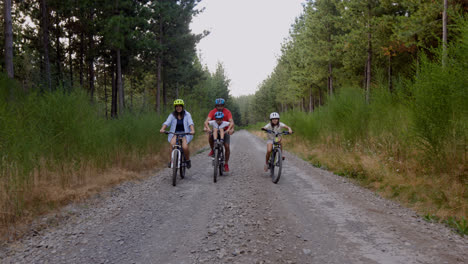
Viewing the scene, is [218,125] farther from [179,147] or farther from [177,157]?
[177,157]

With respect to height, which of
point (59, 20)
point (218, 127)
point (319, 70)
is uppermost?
point (59, 20)

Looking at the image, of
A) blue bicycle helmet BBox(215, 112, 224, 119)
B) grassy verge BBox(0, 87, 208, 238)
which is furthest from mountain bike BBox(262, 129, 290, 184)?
grassy verge BBox(0, 87, 208, 238)

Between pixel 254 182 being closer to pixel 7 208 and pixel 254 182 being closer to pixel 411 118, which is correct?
pixel 411 118

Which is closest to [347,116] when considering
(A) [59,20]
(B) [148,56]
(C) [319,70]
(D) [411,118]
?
(D) [411,118]

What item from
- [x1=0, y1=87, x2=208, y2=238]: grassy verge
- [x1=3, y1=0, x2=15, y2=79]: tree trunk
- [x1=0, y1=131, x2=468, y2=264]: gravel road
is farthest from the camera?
[x1=3, y1=0, x2=15, y2=79]: tree trunk

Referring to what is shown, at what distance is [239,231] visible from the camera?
151 inches

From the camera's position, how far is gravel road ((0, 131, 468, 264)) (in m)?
3.11

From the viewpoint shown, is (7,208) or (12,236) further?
(7,208)

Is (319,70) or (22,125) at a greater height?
(319,70)

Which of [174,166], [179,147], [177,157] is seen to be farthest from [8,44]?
[174,166]

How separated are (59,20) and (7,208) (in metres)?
26.0

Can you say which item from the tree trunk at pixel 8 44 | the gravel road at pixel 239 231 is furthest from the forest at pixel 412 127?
the tree trunk at pixel 8 44

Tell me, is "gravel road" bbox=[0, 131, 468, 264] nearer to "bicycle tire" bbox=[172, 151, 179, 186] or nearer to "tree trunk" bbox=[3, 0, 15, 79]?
"bicycle tire" bbox=[172, 151, 179, 186]

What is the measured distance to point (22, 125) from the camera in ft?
18.5
